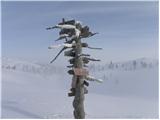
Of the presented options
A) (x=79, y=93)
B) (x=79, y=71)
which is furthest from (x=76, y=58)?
(x=79, y=93)

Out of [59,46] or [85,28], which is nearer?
[59,46]

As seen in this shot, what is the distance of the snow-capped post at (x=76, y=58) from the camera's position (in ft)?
7.98

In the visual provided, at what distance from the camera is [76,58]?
247 centimetres

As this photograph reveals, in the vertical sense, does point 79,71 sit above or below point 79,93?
above

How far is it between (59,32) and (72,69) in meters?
0.33

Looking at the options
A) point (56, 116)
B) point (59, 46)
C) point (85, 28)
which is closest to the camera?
point (59, 46)

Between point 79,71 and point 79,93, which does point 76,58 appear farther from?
point 79,93

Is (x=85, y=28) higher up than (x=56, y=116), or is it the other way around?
(x=85, y=28)

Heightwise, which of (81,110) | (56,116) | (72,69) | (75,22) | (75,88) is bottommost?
(56,116)

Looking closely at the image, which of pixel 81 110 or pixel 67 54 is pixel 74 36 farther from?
pixel 81 110

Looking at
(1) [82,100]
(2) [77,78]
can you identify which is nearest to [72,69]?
(2) [77,78]

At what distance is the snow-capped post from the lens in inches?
95.7

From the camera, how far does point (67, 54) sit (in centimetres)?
247

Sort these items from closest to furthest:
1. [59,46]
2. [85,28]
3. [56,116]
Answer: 1. [59,46]
2. [85,28]
3. [56,116]
